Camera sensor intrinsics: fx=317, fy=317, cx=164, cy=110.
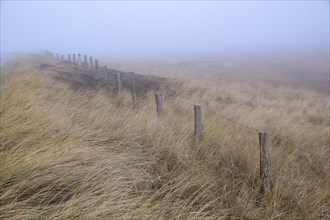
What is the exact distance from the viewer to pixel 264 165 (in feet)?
14.1

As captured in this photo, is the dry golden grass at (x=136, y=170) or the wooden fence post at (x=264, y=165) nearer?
the dry golden grass at (x=136, y=170)

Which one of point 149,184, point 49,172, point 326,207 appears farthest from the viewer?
point 326,207

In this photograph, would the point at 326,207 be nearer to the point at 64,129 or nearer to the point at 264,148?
the point at 264,148

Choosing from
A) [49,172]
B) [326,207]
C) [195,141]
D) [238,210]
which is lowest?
[326,207]

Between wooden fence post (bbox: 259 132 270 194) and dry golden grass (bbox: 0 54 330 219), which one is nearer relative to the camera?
dry golden grass (bbox: 0 54 330 219)

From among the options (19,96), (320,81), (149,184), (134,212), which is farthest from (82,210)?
(320,81)

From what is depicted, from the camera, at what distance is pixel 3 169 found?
2797mm

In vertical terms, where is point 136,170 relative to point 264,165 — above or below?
above

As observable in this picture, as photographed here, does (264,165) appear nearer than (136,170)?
No

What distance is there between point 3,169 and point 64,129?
63.9 inches

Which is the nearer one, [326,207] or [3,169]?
[3,169]

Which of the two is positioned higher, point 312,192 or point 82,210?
point 82,210

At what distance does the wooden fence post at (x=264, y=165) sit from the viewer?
4.23m

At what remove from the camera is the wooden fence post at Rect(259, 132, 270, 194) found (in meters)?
4.23
